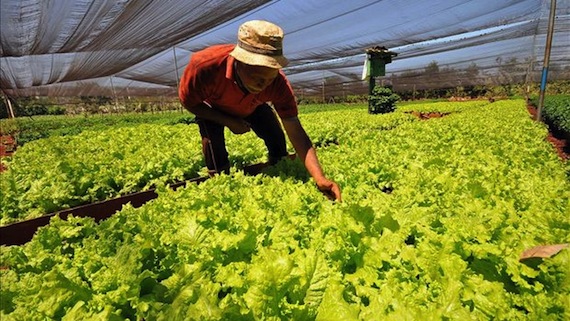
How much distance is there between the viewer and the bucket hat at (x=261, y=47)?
2.83 m

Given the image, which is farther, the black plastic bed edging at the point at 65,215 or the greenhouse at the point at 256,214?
the black plastic bed edging at the point at 65,215

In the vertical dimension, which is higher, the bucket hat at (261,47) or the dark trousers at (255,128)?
the bucket hat at (261,47)

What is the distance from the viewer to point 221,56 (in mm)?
3508

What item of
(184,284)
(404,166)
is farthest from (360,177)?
(184,284)

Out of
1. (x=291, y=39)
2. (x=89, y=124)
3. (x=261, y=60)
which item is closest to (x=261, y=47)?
(x=261, y=60)

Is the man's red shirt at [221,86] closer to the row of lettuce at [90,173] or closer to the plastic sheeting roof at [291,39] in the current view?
the row of lettuce at [90,173]

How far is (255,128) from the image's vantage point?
471cm

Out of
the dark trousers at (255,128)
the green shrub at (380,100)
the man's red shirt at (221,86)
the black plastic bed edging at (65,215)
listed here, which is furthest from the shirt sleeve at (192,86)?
the green shrub at (380,100)

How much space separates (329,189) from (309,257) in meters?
1.53

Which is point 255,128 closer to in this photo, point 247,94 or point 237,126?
point 237,126

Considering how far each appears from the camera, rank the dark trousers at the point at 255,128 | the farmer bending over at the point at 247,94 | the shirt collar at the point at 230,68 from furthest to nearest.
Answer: the dark trousers at the point at 255,128
the shirt collar at the point at 230,68
the farmer bending over at the point at 247,94

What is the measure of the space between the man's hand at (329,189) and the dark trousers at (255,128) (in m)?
1.50

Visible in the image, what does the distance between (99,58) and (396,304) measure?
11114 mm

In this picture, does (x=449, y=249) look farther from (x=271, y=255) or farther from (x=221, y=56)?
(x=221, y=56)
